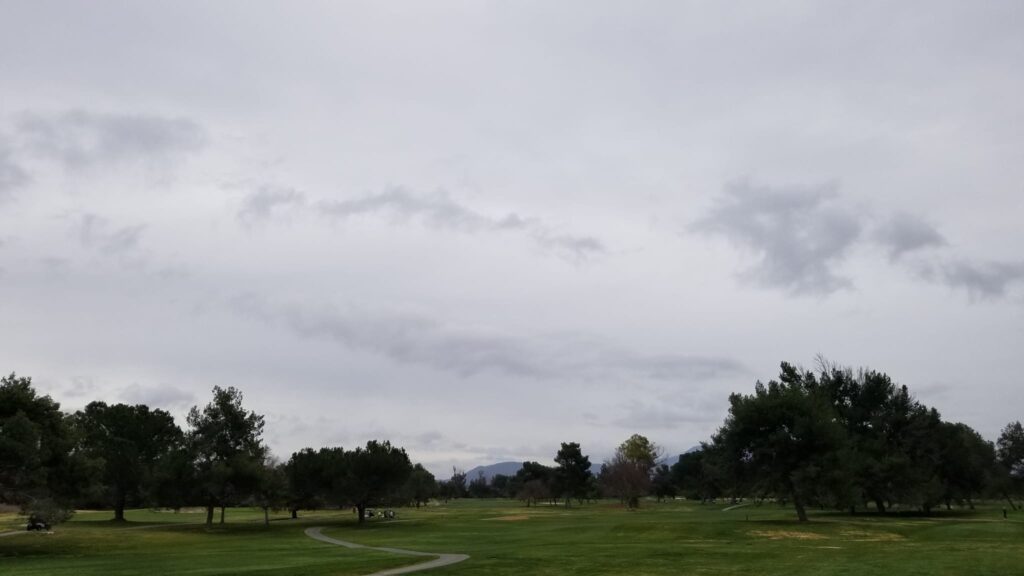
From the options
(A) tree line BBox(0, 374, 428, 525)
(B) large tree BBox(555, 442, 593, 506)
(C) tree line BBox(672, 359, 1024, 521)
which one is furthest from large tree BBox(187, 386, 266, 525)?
(B) large tree BBox(555, 442, 593, 506)

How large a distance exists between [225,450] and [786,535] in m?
63.4

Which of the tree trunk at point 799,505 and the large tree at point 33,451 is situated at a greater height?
the large tree at point 33,451

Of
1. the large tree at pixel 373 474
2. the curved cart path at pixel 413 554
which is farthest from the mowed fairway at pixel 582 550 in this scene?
the large tree at pixel 373 474

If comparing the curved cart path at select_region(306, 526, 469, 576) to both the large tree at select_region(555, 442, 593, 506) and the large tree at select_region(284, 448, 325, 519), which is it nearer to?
the large tree at select_region(284, 448, 325, 519)

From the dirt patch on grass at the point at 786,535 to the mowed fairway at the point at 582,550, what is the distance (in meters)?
0.10

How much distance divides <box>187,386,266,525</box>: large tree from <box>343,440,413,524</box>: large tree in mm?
11391

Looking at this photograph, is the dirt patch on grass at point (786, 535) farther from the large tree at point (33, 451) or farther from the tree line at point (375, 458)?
the large tree at point (33, 451)

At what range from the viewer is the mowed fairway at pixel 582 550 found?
3469 cm

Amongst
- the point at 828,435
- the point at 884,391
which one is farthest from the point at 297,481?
the point at 884,391

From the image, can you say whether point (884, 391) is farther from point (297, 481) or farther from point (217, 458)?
point (217, 458)

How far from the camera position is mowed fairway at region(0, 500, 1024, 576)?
114 feet

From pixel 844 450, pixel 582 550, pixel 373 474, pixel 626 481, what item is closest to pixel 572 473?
pixel 626 481

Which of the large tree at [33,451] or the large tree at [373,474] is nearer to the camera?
the large tree at [33,451]

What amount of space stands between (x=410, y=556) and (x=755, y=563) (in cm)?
1914
